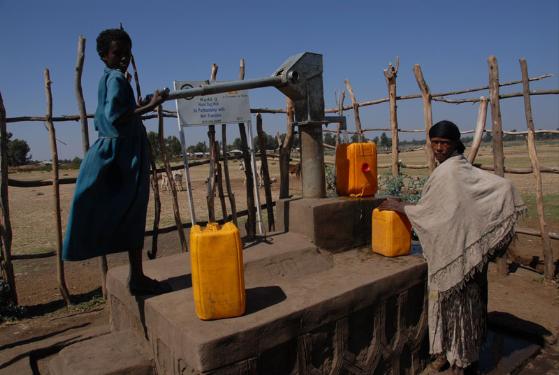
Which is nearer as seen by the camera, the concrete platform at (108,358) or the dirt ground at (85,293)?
the concrete platform at (108,358)

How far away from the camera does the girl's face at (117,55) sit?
2.29 metres

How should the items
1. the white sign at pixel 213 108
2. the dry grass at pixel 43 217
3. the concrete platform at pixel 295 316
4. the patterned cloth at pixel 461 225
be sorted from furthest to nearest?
the dry grass at pixel 43 217
the white sign at pixel 213 108
the patterned cloth at pixel 461 225
the concrete platform at pixel 295 316

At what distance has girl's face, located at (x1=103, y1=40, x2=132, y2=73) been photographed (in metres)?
2.29

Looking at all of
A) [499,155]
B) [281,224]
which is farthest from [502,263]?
[281,224]

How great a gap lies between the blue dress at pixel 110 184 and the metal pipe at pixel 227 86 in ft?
1.01

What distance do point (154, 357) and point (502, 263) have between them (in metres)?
4.96

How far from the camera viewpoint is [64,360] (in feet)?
8.08

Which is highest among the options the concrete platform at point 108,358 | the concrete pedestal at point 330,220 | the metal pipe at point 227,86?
the metal pipe at point 227,86

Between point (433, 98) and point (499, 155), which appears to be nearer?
point (499, 155)

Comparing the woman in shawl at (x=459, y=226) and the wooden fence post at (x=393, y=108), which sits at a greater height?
the wooden fence post at (x=393, y=108)

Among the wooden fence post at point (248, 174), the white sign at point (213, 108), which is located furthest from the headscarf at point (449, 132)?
the wooden fence post at point (248, 174)

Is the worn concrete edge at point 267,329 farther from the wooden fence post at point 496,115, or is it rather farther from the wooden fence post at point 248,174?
the wooden fence post at point 496,115

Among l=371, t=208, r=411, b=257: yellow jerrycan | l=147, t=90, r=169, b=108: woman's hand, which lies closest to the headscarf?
l=371, t=208, r=411, b=257: yellow jerrycan

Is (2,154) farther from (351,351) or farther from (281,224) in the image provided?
(351,351)
